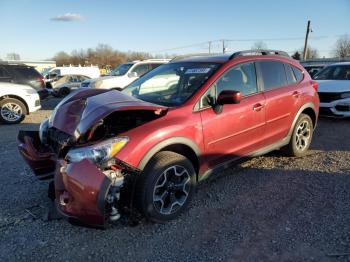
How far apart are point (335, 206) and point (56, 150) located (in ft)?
10.6

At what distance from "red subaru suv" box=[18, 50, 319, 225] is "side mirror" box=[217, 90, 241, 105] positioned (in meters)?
0.01

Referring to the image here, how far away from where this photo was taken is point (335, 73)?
9.70m

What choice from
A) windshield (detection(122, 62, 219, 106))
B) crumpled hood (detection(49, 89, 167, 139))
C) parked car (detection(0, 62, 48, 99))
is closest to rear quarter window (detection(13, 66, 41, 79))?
parked car (detection(0, 62, 48, 99))

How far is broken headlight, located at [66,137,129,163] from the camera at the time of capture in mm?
2865

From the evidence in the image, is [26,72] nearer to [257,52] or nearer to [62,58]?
[257,52]

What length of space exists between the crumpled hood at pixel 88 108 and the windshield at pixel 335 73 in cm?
794

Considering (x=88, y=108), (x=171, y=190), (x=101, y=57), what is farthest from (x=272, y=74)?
(x=101, y=57)

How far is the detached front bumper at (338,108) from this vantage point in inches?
323

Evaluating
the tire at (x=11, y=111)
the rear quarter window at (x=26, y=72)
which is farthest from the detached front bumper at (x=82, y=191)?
the rear quarter window at (x=26, y=72)

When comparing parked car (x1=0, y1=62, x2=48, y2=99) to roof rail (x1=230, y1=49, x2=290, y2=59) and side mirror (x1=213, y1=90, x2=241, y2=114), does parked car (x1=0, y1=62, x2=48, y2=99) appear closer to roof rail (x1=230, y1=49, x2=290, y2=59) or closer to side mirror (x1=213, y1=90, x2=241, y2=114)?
roof rail (x1=230, y1=49, x2=290, y2=59)

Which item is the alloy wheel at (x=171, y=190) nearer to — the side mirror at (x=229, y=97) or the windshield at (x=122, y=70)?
the side mirror at (x=229, y=97)

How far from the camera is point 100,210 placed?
9.03 ft

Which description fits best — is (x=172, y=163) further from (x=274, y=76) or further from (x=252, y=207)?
(x=274, y=76)

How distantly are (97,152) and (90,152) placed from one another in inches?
2.4
